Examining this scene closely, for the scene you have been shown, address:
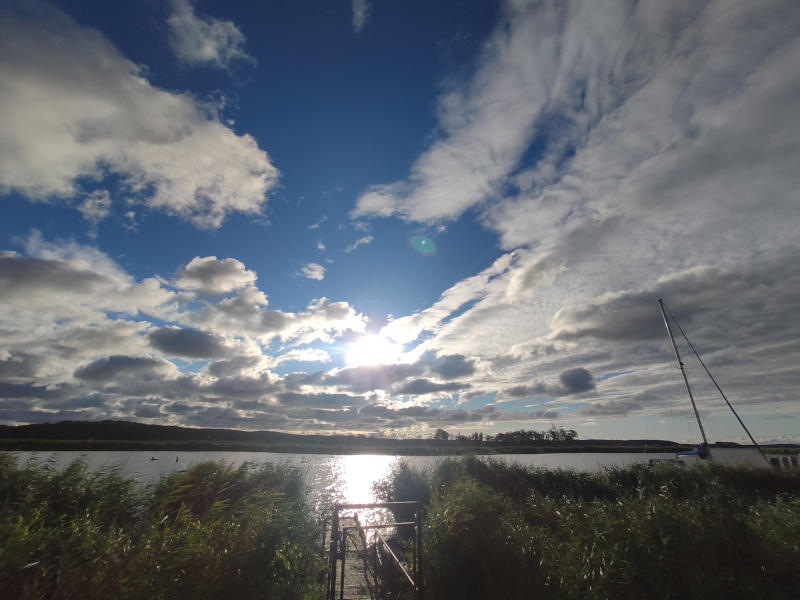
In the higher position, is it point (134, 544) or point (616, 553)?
point (134, 544)

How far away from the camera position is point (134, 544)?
10188 millimetres

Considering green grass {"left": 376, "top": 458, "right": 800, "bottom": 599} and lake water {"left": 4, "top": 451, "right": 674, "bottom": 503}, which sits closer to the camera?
green grass {"left": 376, "top": 458, "right": 800, "bottom": 599}

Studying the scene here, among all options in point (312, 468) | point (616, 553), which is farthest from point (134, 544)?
point (312, 468)

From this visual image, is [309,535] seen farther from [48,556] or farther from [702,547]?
[702,547]

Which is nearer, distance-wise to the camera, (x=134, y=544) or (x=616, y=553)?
(x=134, y=544)

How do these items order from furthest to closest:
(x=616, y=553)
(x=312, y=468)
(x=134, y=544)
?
(x=312, y=468) < (x=616, y=553) < (x=134, y=544)

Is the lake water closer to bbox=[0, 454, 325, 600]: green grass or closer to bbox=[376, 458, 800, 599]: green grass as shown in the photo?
bbox=[0, 454, 325, 600]: green grass

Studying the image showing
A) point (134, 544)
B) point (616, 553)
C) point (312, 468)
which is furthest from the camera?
point (312, 468)

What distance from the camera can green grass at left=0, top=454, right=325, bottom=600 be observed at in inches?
307

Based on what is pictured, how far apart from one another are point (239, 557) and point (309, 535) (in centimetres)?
1074

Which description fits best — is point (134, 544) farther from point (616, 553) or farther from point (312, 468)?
point (312, 468)

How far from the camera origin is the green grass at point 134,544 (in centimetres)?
780

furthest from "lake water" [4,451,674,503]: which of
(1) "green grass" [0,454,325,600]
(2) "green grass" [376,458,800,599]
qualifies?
(2) "green grass" [376,458,800,599]

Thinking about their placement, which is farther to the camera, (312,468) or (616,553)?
(312,468)
